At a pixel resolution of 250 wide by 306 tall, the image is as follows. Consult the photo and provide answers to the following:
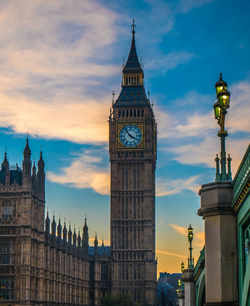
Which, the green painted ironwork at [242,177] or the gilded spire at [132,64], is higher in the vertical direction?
the gilded spire at [132,64]

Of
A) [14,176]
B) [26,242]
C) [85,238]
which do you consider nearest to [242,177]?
[26,242]

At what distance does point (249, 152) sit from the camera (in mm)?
16047

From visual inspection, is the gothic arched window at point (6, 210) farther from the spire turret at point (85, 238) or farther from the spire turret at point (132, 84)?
the spire turret at point (132, 84)

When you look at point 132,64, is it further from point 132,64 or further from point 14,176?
point 14,176

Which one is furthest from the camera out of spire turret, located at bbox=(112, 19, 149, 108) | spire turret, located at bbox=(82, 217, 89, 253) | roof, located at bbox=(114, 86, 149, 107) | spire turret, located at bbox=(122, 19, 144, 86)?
spire turret, located at bbox=(122, 19, 144, 86)

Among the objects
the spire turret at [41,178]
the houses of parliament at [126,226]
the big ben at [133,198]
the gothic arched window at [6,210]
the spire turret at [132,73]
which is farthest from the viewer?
the spire turret at [132,73]

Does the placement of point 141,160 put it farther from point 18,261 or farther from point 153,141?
point 18,261

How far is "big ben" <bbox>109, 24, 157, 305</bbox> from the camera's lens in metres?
124

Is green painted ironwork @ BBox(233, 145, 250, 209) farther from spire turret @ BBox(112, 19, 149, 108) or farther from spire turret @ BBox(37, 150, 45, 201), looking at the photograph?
spire turret @ BBox(112, 19, 149, 108)

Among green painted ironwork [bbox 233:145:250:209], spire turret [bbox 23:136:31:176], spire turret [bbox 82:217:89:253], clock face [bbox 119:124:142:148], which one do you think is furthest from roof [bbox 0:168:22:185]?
green painted ironwork [bbox 233:145:250:209]

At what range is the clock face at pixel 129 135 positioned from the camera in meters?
129

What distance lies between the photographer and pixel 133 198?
128 metres

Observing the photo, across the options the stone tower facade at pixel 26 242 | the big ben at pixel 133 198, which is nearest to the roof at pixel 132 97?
the big ben at pixel 133 198

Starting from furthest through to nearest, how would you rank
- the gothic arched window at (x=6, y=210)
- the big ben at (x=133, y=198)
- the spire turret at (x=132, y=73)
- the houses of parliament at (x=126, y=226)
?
the spire turret at (x=132, y=73)
the big ben at (x=133, y=198)
the houses of parliament at (x=126, y=226)
the gothic arched window at (x=6, y=210)
